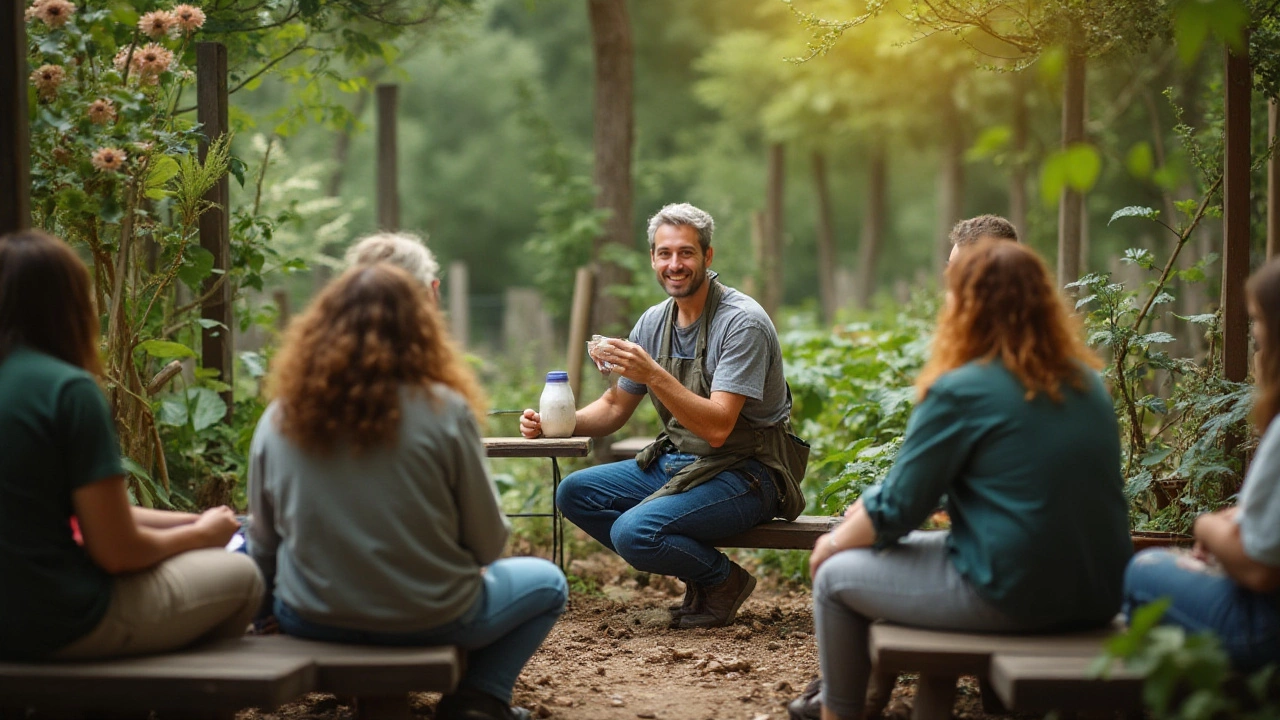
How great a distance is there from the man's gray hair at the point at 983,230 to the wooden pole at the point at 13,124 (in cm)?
304

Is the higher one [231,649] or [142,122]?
[142,122]

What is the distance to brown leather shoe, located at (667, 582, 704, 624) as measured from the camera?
4.69m

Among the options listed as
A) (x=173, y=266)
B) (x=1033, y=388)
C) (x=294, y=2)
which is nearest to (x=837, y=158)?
(x=294, y=2)

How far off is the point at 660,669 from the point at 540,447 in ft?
3.22

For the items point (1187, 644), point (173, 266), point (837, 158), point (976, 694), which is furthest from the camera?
point (837, 158)

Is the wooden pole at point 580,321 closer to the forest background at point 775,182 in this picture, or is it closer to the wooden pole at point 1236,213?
the forest background at point 775,182

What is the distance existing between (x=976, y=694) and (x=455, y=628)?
5.72ft

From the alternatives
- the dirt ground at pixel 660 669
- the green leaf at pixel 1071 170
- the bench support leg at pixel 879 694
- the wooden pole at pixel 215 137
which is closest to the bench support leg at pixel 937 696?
the bench support leg at pixel 879 694

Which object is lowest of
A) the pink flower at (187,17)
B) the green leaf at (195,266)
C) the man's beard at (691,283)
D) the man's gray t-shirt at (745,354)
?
the man's gray t-shirt at (745,354)

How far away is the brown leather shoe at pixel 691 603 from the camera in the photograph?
4.69 meters

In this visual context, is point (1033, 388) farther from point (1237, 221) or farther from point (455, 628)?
point (1237, 221)

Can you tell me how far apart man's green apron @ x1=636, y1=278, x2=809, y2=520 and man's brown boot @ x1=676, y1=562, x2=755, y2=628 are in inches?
13.0

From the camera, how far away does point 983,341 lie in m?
2.81

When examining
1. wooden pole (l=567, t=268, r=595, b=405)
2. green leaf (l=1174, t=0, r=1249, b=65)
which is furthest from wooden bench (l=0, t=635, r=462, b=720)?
wooden pole (l=567, t=268, r=595, b=405)
